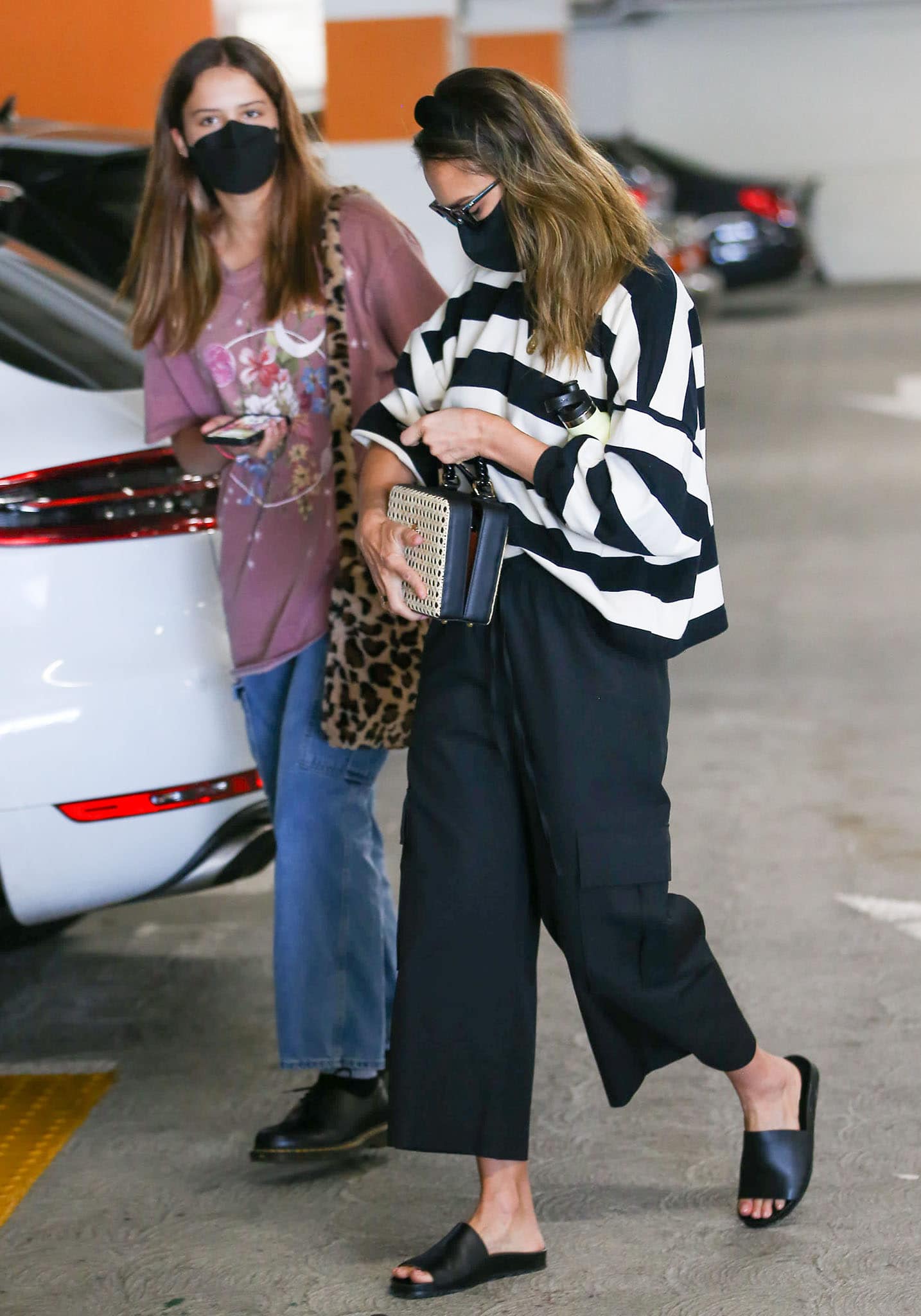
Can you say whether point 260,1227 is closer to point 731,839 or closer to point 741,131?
point 731,839

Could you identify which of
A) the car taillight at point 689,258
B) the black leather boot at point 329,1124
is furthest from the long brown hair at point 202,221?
the car taillight at point 689,258

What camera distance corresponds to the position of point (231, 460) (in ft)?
8.80

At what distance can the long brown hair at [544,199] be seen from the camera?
2113 millimetres

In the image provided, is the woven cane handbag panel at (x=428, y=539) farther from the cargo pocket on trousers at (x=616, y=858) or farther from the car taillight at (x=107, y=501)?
the car taillight at (x=107, y=501)

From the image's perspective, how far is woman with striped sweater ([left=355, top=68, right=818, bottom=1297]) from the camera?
2.12 meters

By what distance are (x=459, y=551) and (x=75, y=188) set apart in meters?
2.47

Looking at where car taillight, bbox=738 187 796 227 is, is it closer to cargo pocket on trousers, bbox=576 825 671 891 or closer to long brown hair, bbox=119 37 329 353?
long brown hair, bbox=119 37 329 353

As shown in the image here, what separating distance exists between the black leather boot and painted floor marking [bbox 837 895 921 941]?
130cm

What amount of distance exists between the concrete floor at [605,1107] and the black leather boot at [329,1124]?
0.15ft

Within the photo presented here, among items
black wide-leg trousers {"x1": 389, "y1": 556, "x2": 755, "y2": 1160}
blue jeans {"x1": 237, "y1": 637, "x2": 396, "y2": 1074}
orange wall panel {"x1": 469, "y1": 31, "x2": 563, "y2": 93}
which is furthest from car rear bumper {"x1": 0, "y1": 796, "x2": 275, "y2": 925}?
orange wall panel {"x1": 469, "y1": 31, "x2": 563, "y2": 93}

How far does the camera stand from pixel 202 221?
8.86 feet

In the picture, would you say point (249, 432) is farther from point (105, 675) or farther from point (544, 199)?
point (544, 199)

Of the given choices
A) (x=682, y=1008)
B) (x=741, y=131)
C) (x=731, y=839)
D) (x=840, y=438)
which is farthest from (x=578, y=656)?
(x=741, y=131)

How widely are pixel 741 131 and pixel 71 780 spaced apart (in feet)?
71.4
